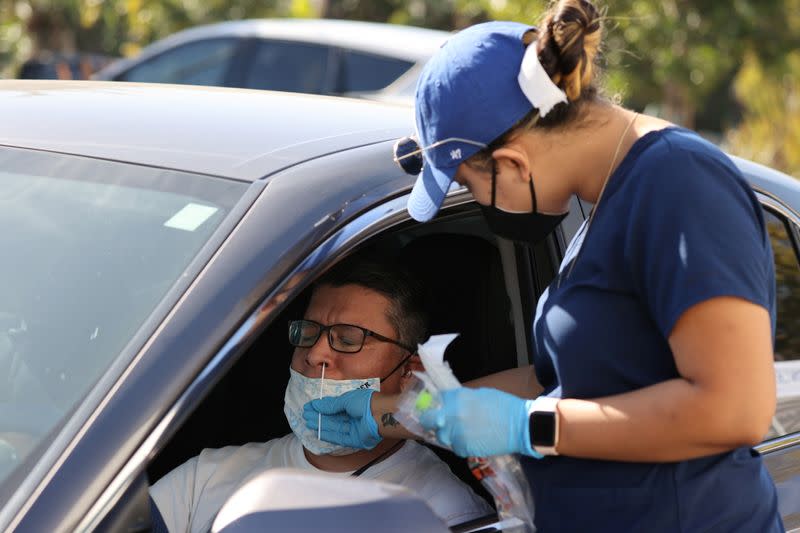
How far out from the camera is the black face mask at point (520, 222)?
76.4 inches

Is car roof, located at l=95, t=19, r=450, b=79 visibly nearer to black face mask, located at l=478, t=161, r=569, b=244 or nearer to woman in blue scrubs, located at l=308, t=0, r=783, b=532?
black face mask, located at l=478, t=161, r=569, b=244


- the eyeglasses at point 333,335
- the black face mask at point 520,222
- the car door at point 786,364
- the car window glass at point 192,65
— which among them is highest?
the car window glass at point 192,65

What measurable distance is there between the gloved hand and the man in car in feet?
0.13

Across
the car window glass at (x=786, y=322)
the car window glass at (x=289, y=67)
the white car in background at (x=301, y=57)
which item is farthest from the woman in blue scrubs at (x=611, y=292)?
the car window glass at (x=289, y=67)

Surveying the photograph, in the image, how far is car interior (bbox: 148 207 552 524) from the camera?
2541 millimetres

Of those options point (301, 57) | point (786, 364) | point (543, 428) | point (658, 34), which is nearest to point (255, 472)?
point (543, 428)

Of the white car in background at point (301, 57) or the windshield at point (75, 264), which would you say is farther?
the white car in background at point (301, 57)

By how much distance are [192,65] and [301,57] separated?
1.01m

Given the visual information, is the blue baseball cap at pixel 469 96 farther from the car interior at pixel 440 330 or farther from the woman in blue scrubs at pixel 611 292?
the car interior at pixel 440 330

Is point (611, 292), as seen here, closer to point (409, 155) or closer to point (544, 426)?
point (544, 426)

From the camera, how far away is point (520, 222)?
197 centimetres

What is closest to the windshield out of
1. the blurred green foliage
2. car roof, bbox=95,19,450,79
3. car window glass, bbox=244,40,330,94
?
car roof, bbox=95,19,450,79

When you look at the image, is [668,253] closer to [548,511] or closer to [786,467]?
[548,511]

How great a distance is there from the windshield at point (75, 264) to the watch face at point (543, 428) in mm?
595
